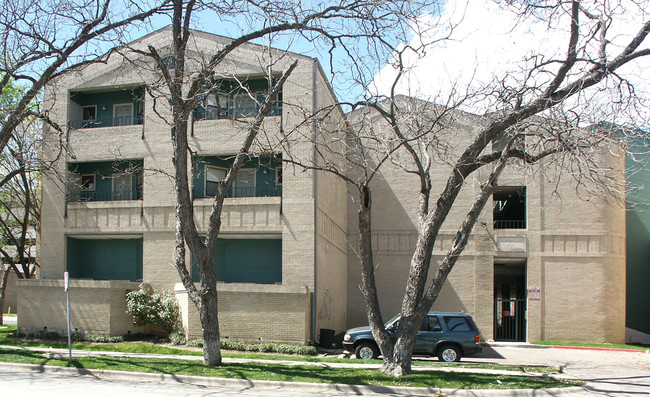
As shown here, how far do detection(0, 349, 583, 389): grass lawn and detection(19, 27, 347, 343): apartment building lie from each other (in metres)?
6.02

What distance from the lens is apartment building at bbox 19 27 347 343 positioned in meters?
22.8

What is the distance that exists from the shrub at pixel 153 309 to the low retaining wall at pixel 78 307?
1.65 feet

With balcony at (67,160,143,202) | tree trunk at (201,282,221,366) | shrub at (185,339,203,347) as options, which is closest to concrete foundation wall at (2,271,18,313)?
balcony at (67,160,143,202)

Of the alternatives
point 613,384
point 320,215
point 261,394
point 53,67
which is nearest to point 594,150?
point 613,384

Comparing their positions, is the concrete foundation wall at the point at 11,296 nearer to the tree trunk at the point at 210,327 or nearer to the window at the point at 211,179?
the window at the point at 211,179

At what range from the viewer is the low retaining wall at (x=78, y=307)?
23.0 meters

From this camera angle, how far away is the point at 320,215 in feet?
79.8

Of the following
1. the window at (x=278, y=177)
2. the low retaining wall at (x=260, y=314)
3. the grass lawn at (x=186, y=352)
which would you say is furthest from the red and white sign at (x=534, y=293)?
the window at (x=278, y=177)

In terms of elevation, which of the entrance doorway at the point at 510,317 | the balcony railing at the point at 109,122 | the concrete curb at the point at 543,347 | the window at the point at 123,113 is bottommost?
the concrete curb at the point at 543,347

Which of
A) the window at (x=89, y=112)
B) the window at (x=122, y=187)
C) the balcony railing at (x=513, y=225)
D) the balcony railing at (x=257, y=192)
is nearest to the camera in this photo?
the balcony railing at (x=257, y=192)

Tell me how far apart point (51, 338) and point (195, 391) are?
12973 mm

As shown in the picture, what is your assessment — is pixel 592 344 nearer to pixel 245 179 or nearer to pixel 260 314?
pixel 260 314

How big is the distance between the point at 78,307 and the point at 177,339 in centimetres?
436

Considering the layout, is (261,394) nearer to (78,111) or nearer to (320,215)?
(320,215)
